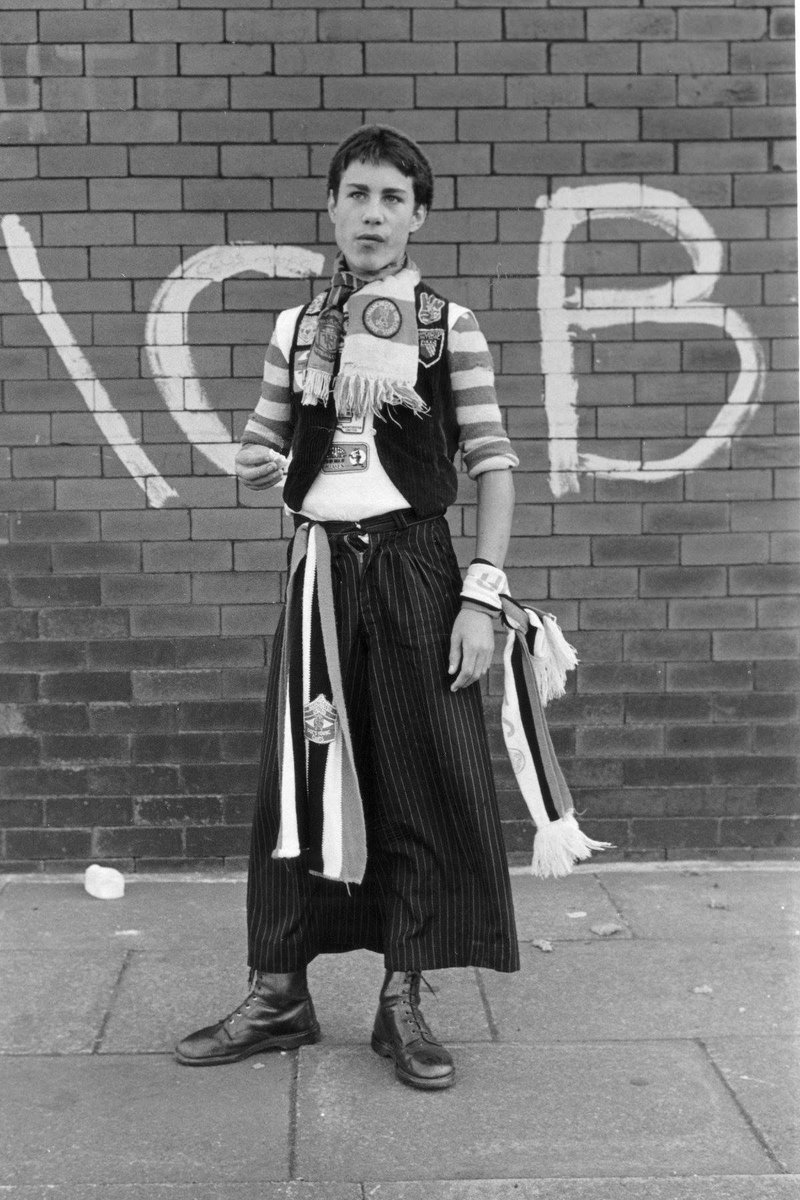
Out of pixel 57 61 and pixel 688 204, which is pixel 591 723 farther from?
pixel 57 61

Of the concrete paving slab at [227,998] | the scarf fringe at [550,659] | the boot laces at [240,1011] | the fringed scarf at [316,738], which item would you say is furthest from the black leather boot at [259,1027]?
the scarf fringe at [550,659]

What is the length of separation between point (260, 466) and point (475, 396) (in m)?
0.54

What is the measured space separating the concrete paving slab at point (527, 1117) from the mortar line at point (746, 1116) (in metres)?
0.01

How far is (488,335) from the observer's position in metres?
4.74

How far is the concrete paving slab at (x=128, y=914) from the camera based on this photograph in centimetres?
420

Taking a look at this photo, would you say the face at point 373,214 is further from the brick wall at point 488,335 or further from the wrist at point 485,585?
the brick wall at point 488,335

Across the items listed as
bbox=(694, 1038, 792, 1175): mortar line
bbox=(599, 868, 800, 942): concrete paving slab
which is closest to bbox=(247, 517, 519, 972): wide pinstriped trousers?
bbox=(694, 1038, 792, 1175): mortar line

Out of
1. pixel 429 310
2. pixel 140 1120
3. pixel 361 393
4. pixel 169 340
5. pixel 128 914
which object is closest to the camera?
pixel 140 1120

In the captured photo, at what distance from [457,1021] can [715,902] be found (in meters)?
1.30

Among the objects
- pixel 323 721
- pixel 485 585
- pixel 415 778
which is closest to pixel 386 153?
pixel 485 585

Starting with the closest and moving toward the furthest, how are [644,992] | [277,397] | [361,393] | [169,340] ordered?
[361,393]
[277,397]
[644,992]
[169,340]

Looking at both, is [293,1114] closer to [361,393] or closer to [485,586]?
[485,586]

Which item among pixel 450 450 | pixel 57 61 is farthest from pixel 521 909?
pixel 57 61

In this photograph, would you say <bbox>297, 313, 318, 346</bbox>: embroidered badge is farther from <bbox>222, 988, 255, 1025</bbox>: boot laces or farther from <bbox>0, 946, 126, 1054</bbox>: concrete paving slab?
<bbox>0, 946, 126, 1054</bbox>: concrete paving slab
